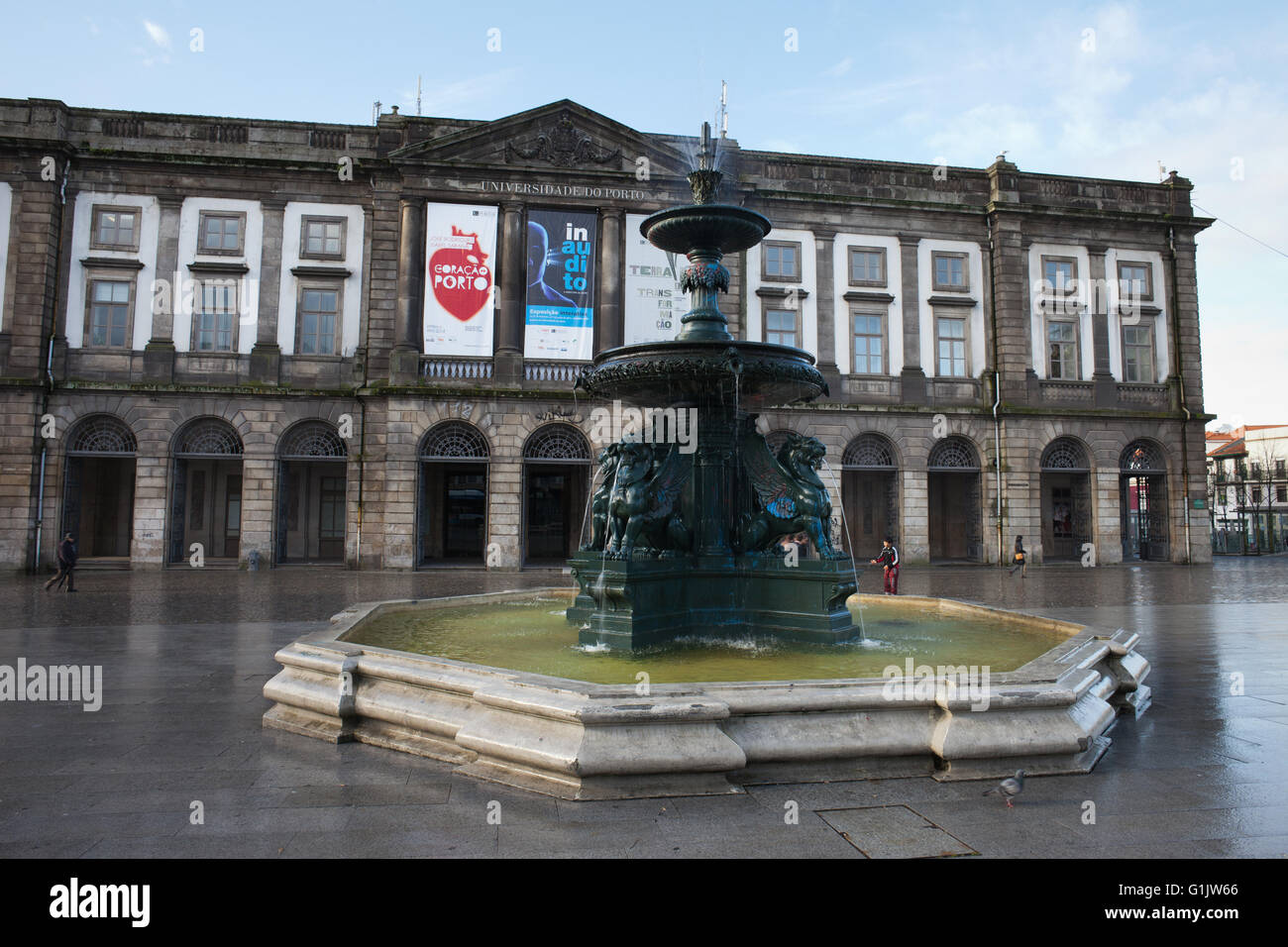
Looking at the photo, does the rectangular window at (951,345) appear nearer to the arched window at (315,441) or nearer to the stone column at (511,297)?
the stone column at (511,297)

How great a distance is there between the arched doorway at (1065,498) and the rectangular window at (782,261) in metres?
10.7

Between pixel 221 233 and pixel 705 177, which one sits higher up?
pixel 221 233

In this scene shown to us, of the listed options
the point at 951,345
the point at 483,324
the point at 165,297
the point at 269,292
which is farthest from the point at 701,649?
the point at 165,297

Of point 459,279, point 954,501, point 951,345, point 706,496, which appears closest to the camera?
point 706,496

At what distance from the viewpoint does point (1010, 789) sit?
4.02 meters

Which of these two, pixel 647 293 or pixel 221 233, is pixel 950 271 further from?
pixel 221 233

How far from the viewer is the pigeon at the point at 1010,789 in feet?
13.1

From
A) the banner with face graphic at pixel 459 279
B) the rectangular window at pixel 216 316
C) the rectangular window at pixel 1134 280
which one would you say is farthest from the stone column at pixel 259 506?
the rectangular window at pixel 1134 280

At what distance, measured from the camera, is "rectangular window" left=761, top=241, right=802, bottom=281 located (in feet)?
86.0

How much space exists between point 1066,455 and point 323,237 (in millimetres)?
25905

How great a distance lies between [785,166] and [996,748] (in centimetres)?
2549

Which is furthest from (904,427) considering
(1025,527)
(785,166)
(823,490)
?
(823,490)

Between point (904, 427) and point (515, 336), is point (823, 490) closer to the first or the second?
point (515, 336)

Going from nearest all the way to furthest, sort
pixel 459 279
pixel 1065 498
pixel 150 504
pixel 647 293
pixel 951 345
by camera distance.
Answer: pixel 150 504 → pixel 459 279 → pixel 647 293 → pixel 951 345 → pixel 1065 498
